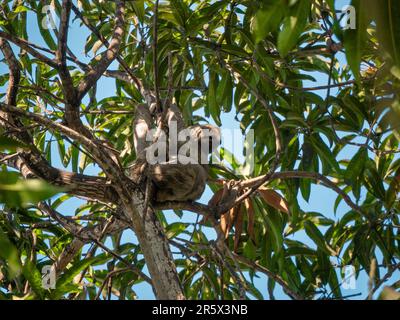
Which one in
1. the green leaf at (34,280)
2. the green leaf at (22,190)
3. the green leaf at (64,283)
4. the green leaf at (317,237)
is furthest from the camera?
the green leaf at (317,237)

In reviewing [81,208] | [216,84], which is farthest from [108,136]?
[216,84]

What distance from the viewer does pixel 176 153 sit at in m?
4.52

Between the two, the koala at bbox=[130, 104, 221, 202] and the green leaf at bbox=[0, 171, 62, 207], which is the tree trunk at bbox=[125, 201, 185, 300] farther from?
the green leaf at bbox=[0, 171, 62, 207]

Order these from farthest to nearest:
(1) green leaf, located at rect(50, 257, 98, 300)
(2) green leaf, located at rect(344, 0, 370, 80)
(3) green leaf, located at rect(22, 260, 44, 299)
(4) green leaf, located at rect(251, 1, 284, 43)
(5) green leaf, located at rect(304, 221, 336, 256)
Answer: (5) green leaf, located at rect(304, 221, 336, 256)
(1) green leaf, located at rect(50, 257, 98, 300)
(3) green leaf, located at rect(22, 260, 44, 299)
(2) green leaf, located at rect(344, 0, 370, 80)
(4) green leaf, located at rect(251, 1, 284, 43)

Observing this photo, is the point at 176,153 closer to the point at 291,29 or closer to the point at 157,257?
the point at 157,257

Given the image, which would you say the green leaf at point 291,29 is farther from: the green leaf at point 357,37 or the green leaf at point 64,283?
the green leaf at point 64,283

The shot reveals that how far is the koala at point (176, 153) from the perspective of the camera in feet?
13.8

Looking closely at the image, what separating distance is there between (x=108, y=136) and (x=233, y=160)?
1277 millimetres

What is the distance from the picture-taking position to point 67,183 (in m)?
3.47

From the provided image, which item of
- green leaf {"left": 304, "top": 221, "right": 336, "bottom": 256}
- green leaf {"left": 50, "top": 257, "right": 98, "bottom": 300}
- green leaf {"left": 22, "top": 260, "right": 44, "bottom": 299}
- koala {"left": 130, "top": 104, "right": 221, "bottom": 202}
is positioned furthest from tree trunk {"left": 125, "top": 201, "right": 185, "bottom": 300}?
green leaf {"left": 304, "top": 221, "right": 336, "bottom": 256}

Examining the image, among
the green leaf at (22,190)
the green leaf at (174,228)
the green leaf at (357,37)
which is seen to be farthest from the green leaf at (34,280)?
the green leaf at (174,228)

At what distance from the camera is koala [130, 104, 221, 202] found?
13.8 feet

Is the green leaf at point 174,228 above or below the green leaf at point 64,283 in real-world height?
above

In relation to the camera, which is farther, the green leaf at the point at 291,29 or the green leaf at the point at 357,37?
the green leaf at the point at 357,37
